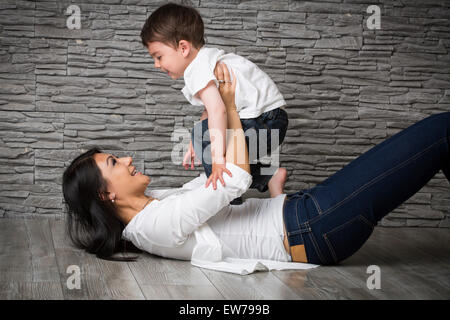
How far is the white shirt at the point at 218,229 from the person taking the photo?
5.65ft

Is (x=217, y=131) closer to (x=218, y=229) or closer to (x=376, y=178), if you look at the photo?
(x=218, y=229)

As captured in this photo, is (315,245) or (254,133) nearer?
(315,245)

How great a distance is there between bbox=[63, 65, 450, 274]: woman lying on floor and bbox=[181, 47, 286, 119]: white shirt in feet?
0.19

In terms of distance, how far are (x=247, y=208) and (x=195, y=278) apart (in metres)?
0.35

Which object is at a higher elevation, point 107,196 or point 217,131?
point 217,131

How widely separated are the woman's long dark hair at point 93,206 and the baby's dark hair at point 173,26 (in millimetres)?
491

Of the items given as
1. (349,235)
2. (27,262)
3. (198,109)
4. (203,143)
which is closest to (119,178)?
(203,143)

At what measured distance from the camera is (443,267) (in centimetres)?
195

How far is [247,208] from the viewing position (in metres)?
1.92

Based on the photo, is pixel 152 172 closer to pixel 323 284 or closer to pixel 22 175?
pixel 22 175

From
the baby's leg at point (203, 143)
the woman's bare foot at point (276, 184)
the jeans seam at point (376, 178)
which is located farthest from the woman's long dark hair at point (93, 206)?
the jeans seam at point (376, 178)

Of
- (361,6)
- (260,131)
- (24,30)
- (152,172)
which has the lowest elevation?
(152,172)

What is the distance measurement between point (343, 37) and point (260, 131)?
133cm
